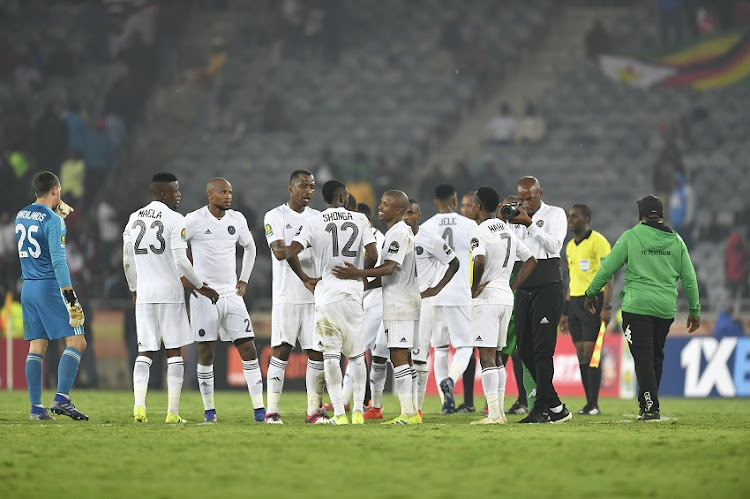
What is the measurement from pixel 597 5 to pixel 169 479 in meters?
31.1

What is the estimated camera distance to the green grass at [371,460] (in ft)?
24.9

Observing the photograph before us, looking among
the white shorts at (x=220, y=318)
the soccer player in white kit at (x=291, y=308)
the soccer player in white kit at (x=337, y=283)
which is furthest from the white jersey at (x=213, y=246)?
the soccer player in white kit at (x=337, y=283)

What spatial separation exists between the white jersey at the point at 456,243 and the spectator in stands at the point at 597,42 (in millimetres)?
20369

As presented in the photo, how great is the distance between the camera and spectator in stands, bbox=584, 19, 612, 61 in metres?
34.2

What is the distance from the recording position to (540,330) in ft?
41.3

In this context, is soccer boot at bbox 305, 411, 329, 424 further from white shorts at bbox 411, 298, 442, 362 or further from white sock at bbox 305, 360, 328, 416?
white shorts at bbox 411, 298, 442, 362

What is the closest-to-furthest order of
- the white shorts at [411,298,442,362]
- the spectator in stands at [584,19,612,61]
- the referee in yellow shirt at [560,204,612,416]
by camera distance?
the white shorts at [411,298,442,362]
the referee in yellow shirt at [560,204,612,416]
the spectator in stands at [584,19,612,61]

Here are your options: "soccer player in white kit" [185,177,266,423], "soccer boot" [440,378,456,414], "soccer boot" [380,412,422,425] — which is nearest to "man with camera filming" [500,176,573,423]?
"soccer boot" [380,412,422,425]

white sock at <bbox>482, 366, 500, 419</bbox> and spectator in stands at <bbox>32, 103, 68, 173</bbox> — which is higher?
spectator in stands at <bbox>32, 103, 68, 173</bbox>

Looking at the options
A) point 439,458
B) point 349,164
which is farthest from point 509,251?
point 349,164

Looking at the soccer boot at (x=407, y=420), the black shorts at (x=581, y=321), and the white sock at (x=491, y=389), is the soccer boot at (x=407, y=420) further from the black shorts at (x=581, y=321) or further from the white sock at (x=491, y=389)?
the black shorts at (x=581, y=321)

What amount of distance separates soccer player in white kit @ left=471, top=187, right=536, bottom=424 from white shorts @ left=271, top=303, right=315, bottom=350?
1.81 metres

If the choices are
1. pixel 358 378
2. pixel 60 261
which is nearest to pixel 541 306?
pixel 358 378

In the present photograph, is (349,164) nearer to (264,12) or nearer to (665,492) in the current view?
(264,12)
